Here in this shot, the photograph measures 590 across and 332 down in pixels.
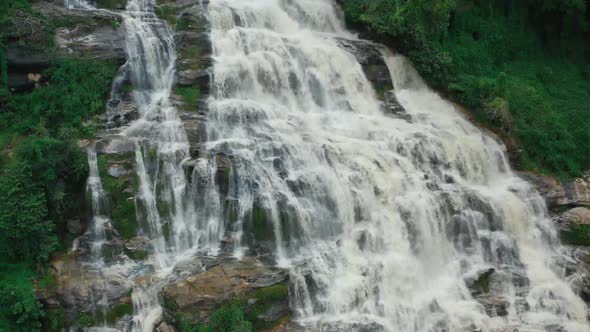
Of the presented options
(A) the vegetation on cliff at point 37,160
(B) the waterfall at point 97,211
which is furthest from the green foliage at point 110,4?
(B) the waterfall at point 97,211

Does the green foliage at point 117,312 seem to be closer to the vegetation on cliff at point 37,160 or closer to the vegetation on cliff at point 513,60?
the vegetation on cliff at point 37,160

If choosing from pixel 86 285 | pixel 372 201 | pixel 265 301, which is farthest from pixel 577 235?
pixel 86 285

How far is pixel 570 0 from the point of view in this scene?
21438 millimetres

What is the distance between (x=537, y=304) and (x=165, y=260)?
8.68 m

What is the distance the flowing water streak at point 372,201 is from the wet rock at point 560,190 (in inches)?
19.8

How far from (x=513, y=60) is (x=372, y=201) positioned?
12421mm

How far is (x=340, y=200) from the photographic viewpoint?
13492mm

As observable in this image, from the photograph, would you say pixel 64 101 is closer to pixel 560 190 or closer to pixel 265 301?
pixel 265 301

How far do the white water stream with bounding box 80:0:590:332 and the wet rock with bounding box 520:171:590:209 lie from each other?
0.46 m

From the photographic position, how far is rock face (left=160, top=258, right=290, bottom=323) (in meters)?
10.9

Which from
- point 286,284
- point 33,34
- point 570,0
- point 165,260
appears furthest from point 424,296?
point 570,0

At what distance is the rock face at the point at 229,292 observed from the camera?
10875 millimetres

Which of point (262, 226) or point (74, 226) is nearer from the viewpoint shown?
point (74, 226)

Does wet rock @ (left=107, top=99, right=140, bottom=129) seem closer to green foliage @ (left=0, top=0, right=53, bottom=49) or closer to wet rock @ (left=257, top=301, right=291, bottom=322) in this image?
green foliage @ (left=0, top=0, right=53, bottom=49)
